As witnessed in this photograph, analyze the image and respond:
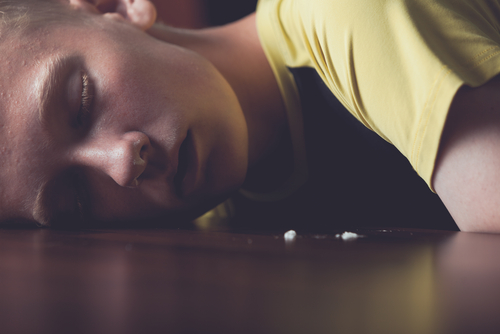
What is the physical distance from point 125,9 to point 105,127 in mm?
442

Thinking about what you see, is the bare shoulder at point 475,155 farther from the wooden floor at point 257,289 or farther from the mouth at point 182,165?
the mouth at point 182,165

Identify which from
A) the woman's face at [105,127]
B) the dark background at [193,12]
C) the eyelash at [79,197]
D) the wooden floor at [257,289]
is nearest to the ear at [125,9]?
the woman's face at [105,127]

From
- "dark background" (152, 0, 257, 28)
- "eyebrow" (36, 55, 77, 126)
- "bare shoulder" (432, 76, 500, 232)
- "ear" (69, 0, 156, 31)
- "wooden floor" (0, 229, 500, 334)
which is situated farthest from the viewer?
"dark background" (152, 0, 257, 28)

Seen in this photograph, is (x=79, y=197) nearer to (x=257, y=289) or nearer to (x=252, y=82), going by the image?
(x=252, y=82)

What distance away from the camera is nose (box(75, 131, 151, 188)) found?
586 millimetres

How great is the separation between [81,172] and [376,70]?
1.71 feet

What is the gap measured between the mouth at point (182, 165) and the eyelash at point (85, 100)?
17 cm

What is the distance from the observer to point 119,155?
1.92 feet

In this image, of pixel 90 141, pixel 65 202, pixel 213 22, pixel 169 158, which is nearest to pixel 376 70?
pixel 169 158

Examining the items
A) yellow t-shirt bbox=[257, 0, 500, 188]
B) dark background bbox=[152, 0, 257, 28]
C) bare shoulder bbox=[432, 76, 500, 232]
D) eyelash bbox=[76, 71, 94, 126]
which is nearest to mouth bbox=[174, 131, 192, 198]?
eyelash bbox=[76, 71, 94, 126]

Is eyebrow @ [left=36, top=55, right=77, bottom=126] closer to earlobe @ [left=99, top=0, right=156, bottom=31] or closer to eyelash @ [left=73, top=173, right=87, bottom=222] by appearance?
eyelash @ [left=73, top=173, right=87, bottom=222]

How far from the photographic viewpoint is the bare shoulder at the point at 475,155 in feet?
1.47

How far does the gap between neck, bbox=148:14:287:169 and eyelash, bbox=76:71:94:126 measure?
0.32 metres

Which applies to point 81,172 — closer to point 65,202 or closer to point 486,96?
point 65,202
